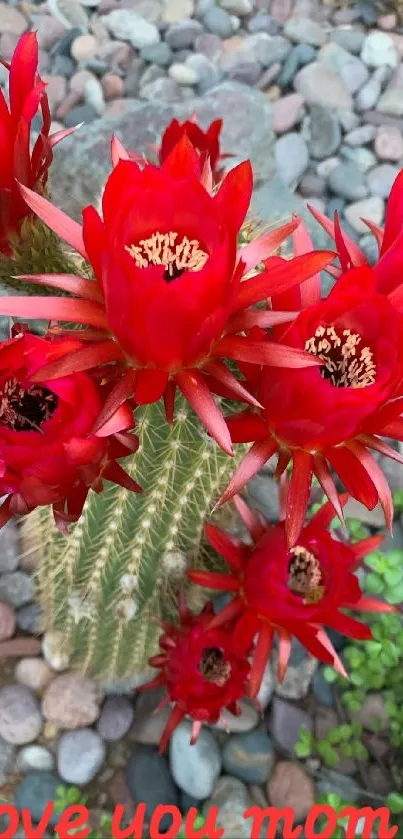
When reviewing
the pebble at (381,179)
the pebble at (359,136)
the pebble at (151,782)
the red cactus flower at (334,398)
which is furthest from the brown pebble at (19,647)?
the pebble at (359,136)

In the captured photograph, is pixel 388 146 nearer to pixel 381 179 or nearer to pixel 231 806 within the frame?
pixel 381 179

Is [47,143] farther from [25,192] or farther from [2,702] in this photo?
[2,702]

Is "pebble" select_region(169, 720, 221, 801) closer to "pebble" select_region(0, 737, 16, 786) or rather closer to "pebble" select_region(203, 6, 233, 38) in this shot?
"pebble" select_region(0, 737, 16, 786)

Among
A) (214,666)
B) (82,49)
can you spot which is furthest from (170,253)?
(82,49)

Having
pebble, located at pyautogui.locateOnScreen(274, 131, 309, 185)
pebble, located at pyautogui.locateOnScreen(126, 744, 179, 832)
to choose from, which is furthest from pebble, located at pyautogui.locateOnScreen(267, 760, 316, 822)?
pebble, located at pyautogui.locateOnScreen(274, 131, 309, 185)

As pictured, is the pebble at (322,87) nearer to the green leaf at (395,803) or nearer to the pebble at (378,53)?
the pebble at (378,53)

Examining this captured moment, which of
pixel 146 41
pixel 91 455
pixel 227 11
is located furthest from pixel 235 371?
pixel 227 11
